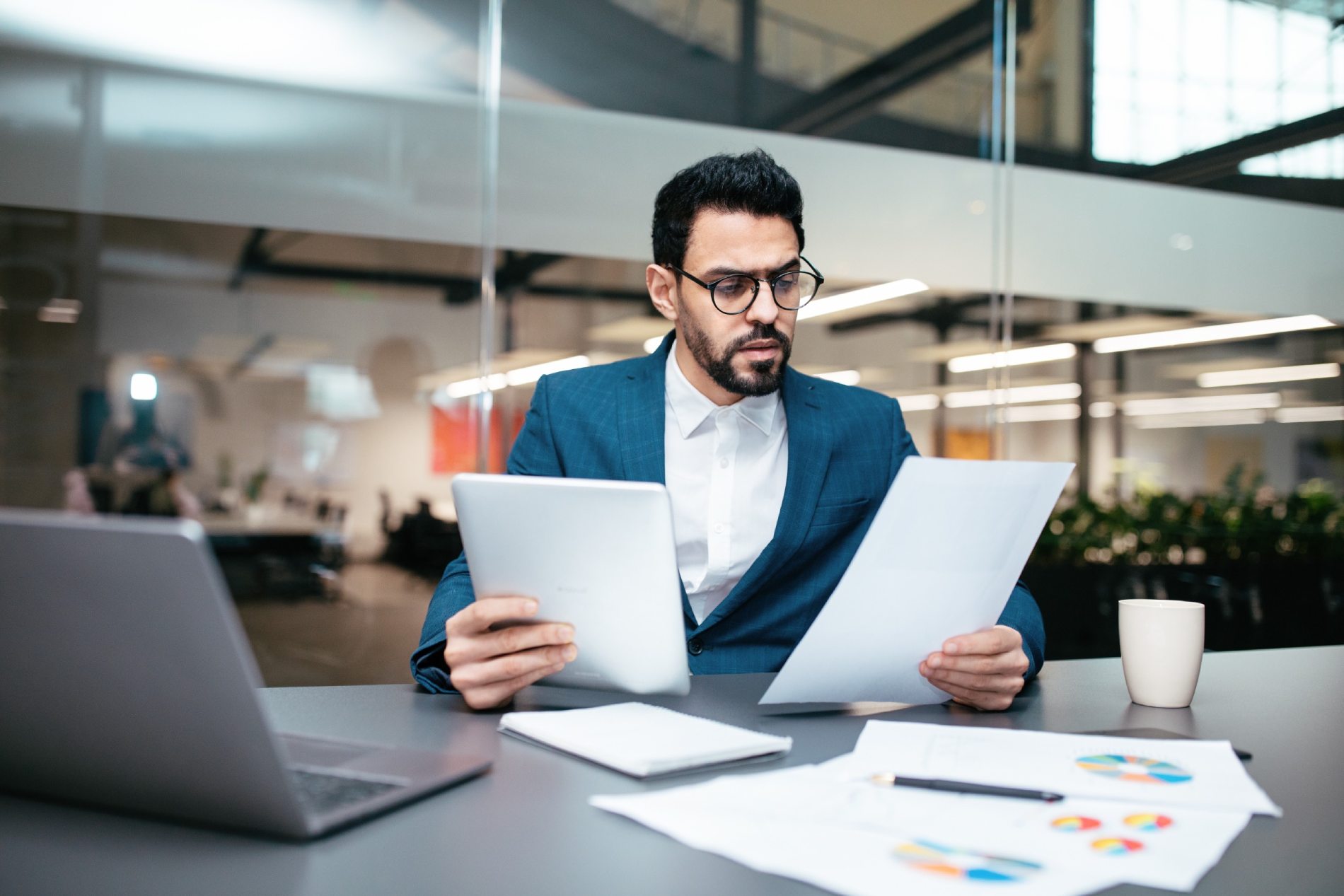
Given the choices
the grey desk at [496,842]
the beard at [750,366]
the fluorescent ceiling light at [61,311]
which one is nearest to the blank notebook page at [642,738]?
the grey desk at [496,842]

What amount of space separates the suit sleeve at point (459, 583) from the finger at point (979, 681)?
587mm

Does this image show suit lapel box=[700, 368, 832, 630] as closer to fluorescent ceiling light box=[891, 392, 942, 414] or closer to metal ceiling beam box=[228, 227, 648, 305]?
metal ceiling beam box=[228, 227, 648, 305]

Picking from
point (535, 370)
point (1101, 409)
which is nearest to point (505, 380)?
point (535, 370)

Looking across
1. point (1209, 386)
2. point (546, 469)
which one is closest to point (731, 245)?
point (546, 469)

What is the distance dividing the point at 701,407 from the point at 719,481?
0.54ft

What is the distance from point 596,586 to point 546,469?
2.76 ft

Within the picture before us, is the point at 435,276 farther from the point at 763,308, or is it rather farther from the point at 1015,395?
the point at 1015,395

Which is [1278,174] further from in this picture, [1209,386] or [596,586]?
[596,586]

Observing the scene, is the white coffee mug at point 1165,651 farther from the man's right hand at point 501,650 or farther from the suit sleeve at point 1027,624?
the man's right hand at point 501,650

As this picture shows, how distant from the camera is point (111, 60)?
3660 mm

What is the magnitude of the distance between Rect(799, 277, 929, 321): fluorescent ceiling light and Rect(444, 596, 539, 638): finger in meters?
3.47

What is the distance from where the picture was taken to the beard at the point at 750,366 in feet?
6.13

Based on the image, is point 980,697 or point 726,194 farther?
point 726,194

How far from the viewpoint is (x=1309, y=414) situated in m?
5.30
